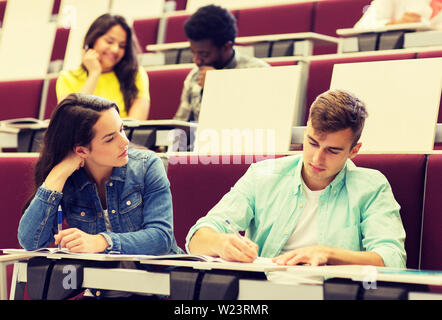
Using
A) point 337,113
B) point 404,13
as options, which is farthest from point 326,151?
point 404,13

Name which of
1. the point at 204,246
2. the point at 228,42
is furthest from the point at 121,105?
the point at 204,246

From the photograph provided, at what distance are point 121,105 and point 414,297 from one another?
30.8 inches

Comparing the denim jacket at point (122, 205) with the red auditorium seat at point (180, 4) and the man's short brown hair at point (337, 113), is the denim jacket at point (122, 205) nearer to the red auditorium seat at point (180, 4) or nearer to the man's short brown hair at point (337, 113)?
the man's short brown hair at point (337, 113)

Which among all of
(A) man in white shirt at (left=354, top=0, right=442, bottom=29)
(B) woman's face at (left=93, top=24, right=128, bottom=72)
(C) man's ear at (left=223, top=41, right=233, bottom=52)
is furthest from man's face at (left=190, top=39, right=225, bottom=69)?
(A) man in white shirt at (left=354, top=0, right=442, bottom=29)

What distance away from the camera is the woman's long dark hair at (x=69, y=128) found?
650 millimetres

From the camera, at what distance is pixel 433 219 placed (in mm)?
615

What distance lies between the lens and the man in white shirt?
3.82 feet

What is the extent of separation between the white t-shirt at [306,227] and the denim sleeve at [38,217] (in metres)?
0.22

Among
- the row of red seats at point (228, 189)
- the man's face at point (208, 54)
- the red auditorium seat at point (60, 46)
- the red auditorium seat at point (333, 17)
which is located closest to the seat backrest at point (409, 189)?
the row of red seats at point (228, 189)

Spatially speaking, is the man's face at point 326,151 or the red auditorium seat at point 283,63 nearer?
the man's face at point 326,151

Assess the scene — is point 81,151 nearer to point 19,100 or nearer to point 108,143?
point 108,143

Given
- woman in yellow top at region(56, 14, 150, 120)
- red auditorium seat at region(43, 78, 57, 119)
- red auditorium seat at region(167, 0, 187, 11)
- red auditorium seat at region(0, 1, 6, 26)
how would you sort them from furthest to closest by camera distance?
red auditorium seat at region(0, 1, 6, 26) < red auditorium seat at region(167, 0, 187, 11) < red auditorium seat at region(43, 78, 57, 119) < woman in yellow top at region(56, 14, 150, 120)

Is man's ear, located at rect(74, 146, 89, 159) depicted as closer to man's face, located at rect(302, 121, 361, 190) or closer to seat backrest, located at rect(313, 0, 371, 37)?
man's face, located at rect(302, 121, 361, 190)
